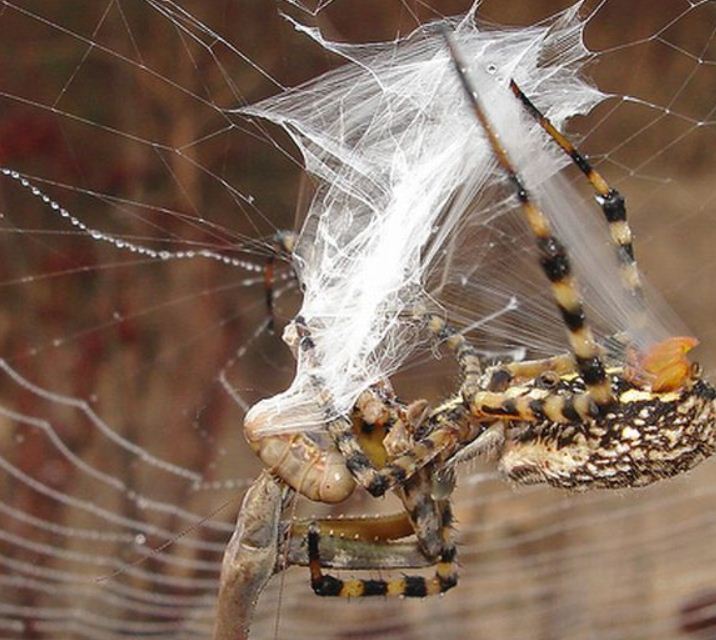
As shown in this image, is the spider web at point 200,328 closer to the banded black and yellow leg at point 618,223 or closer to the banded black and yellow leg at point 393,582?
the banded black and yellow leg at point 393,582

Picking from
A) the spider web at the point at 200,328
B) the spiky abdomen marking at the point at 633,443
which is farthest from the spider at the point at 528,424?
the spider web at the point at 200,328

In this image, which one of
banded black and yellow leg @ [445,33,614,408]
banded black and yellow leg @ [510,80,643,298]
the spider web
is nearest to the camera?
banded black and yellow leg @ [445,33,614,408]

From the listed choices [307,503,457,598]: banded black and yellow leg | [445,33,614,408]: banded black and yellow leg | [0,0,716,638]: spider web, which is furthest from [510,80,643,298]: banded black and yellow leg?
[0,0,716,638]: spider web

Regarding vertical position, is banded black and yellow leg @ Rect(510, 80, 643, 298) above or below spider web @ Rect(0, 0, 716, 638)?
below

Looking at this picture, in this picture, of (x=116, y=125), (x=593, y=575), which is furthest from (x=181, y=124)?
(x=593, y=575)

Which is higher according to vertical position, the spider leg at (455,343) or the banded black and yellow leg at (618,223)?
the banded black and yellow leg at (618,223)

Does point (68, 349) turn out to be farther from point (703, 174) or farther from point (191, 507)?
point (703, 174)

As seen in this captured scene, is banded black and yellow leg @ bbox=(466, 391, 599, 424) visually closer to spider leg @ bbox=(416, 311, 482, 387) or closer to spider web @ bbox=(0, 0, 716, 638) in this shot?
spider leg @ bbox=(416, 311, 482, 387)
